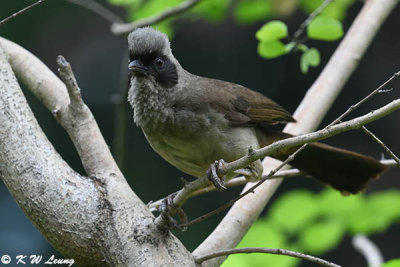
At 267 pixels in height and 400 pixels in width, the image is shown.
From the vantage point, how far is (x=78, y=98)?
118 inches

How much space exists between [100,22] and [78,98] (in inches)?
216

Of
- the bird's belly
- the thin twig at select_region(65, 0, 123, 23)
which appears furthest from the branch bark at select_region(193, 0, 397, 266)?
the thin twig at select_region(65, 0, 123, 23)

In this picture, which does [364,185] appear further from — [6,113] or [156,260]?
[6,113]

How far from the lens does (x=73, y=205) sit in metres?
2.53

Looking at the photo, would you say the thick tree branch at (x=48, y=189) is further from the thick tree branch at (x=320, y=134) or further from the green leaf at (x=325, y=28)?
the green leaf at (x=325, y=28)

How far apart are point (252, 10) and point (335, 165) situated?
1.62 meters

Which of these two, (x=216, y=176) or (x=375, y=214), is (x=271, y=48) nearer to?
(x=216, y=176)

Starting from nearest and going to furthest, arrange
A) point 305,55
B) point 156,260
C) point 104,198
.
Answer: point 156,260, point 104,198, point 305,55

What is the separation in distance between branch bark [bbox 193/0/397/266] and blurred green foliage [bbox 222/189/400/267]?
0.39 meters

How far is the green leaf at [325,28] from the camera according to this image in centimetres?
351

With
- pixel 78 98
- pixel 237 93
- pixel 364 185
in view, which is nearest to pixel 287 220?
pixel 364 185

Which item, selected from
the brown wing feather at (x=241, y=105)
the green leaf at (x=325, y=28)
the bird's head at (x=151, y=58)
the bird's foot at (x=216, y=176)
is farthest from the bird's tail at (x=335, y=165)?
the bird's foot at (x=216, y=176)

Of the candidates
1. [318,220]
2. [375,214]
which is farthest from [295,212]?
[375,214]

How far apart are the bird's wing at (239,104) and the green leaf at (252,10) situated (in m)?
1.14
